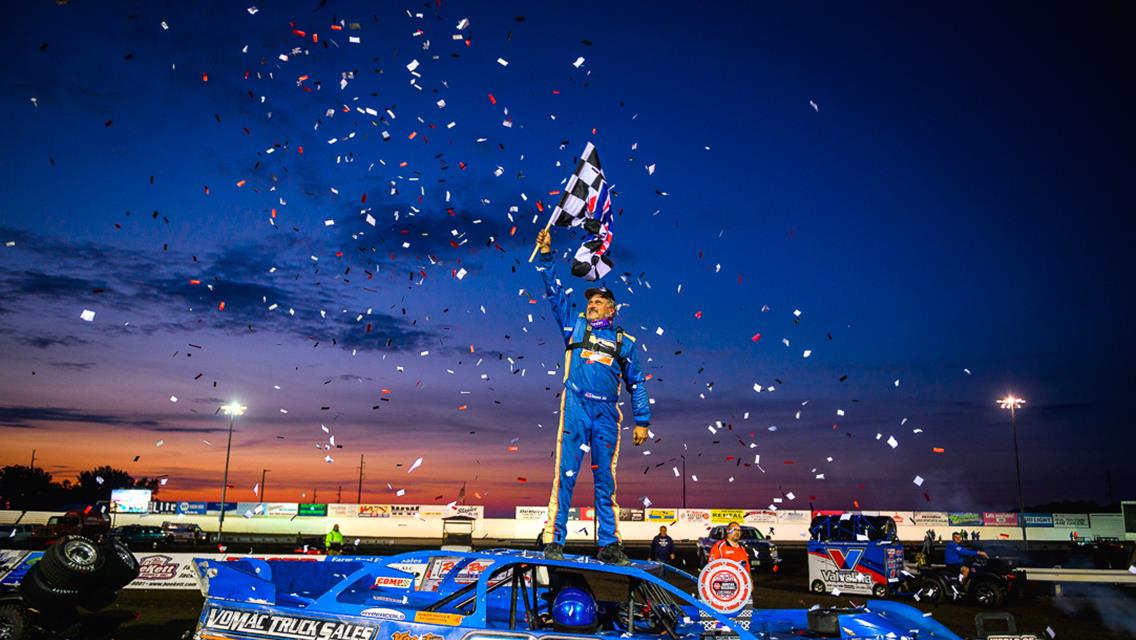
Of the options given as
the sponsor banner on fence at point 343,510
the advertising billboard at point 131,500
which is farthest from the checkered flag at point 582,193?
the advertising billboard at point 131,500

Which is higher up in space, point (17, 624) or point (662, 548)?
point (662, 548)

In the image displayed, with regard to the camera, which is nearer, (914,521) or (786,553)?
(786,553)

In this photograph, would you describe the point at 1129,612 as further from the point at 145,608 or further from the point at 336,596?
the point at 145,608

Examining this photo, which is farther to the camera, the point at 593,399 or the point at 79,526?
the point at 79,526

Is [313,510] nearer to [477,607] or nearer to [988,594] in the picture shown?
[988,594]

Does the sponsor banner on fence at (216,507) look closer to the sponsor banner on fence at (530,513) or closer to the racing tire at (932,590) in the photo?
the sponsor banner on fence at (530,513)

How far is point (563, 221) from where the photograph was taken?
725 centimetres

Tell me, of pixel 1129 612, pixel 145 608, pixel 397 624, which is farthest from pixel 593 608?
pixel 1129 612

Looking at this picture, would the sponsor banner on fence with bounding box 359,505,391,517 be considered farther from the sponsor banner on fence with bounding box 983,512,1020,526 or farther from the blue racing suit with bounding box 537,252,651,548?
the blue racing suit with bounding box 537,252,651,548

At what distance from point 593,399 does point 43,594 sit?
5865 mm

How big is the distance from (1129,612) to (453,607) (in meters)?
16.3

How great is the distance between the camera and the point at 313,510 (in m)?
53.5

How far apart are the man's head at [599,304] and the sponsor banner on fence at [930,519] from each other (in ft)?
161

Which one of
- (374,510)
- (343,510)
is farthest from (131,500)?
(374,510)
